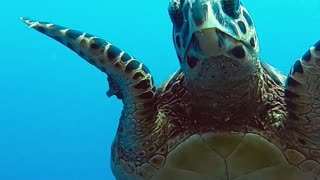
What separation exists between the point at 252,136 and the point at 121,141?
0.65 m

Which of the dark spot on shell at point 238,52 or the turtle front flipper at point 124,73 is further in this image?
the turtle front flipper at point 124,73

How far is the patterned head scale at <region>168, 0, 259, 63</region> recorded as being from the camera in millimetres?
1680

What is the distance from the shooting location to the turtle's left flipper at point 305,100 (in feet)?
6.66

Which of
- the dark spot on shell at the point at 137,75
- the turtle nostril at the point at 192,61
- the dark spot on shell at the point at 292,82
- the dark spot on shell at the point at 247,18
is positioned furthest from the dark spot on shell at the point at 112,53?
the dark spot on shell at the point at 292,82

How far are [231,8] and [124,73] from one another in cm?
60

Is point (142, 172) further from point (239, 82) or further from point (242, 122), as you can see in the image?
point (239, 82)

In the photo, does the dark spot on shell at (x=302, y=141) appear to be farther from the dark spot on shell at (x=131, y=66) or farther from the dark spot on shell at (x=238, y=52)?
the dark spot on shell at (x=131, y=66)

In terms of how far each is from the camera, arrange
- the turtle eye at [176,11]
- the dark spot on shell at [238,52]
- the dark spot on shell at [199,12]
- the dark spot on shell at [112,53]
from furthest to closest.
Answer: the dark spot on shell at [112,53], the turtle eye at [176,11], the dark spot on shell at [238,52], the dark spot on shell at [199,12]

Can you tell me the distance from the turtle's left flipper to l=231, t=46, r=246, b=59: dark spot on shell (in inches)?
13.1

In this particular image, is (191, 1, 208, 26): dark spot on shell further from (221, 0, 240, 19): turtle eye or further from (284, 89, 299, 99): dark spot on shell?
(284, 89, 299, 99): dark spot on shell

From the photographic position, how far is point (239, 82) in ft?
6.51

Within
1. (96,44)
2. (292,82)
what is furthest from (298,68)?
(96,44)

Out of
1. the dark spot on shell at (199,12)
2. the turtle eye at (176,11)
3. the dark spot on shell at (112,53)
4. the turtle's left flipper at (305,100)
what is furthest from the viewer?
the dark spot on shell at (112,53)

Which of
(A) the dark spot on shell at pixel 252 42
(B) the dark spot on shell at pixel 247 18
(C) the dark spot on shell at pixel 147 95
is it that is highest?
(C) the dark spot on shell at pixel 147 95
